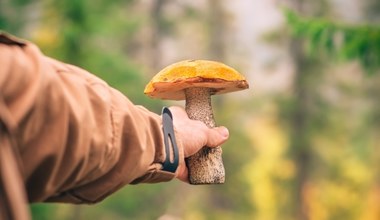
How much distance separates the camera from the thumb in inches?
75.0

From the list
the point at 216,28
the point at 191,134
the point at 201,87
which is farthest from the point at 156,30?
the point at 191,134

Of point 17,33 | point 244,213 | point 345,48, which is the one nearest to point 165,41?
point 244,213

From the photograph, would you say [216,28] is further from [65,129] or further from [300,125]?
[65,129]

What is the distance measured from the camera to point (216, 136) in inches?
75.9

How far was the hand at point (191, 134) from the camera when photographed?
1.75m

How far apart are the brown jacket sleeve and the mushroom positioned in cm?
49

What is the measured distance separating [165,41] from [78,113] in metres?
29.9

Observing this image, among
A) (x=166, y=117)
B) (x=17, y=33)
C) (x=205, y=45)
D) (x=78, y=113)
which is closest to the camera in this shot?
(x=78, y=113)

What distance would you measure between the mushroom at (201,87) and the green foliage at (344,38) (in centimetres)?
685

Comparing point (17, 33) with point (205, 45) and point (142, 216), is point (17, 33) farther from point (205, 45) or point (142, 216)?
point (205, 45)

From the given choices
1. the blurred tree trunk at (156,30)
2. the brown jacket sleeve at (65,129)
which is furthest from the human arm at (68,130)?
the blurred tree trunk at (156,30)

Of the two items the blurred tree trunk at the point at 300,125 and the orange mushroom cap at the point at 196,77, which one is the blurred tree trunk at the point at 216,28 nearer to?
the blurred tree trunk at the point at 300,125

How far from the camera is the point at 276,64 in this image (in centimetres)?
2619

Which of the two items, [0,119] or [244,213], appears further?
[244,213]
